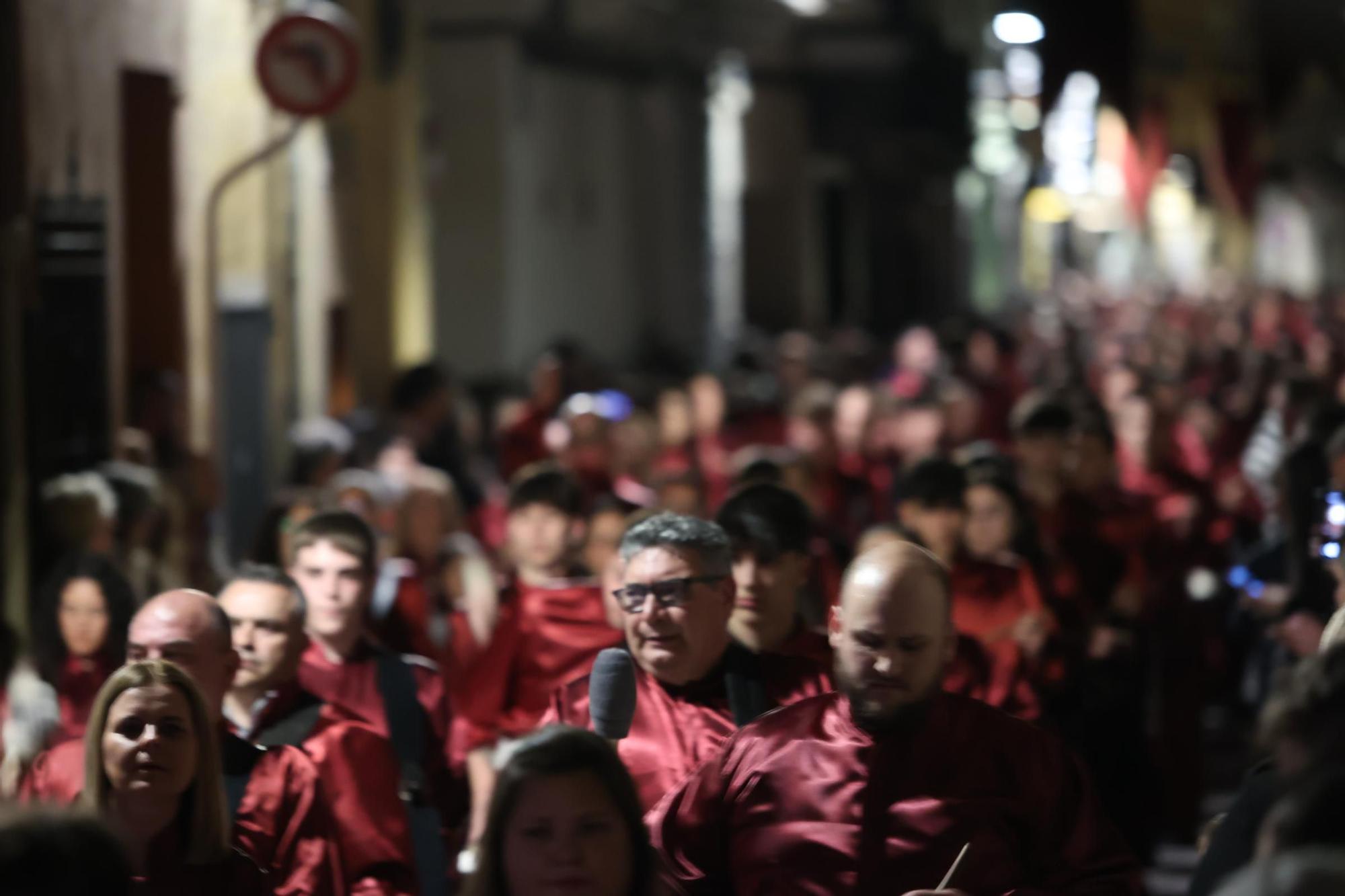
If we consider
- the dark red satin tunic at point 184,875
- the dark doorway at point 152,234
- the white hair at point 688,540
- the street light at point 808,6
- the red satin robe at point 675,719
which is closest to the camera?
the dark red satin tunic at point 184,875

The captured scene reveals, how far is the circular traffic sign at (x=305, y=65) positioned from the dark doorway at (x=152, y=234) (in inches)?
86.5

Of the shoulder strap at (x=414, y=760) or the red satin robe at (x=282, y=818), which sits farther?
the shoulder strap at (x=414, y=760)

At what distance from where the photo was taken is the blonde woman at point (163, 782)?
15.8ft

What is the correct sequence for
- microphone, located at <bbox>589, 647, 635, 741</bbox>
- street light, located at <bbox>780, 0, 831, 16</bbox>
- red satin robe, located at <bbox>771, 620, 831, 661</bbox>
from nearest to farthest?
microphone, located at <bbox>589, 647, 635, 741</bbox> → red satin robe, located at <bbox>771, 620, 831, 661</bbox> → street light, located at <bbox>780, 0, 831, 16</bbox>

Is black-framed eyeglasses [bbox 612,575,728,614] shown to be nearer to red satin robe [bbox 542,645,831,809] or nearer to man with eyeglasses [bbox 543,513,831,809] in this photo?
man with eyeglasses [bbox 543,513,831,809]

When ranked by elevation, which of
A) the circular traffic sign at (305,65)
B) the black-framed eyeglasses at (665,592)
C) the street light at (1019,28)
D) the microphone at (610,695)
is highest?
the street light at (1019,28)

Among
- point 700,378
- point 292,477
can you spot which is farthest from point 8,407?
point 700,378

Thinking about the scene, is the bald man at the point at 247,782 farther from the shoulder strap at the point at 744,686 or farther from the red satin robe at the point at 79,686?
the red satin robe at the point at 79,686

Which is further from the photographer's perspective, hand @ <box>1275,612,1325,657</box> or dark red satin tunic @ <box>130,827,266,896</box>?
hand @ <box>1275,612,1325,657</box>

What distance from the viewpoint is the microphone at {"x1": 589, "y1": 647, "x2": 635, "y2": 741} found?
16.3ft

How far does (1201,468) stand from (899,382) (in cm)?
605

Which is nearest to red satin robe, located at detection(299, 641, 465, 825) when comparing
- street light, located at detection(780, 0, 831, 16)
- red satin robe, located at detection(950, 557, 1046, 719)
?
red satin robe, located at detection(950, 557, 1046, 719)

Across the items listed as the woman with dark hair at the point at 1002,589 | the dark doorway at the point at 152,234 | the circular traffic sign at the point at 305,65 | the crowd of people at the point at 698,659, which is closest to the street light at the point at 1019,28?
the crowd of people at the point at 698,659

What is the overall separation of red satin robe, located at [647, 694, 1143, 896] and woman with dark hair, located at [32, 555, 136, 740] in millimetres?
2882
